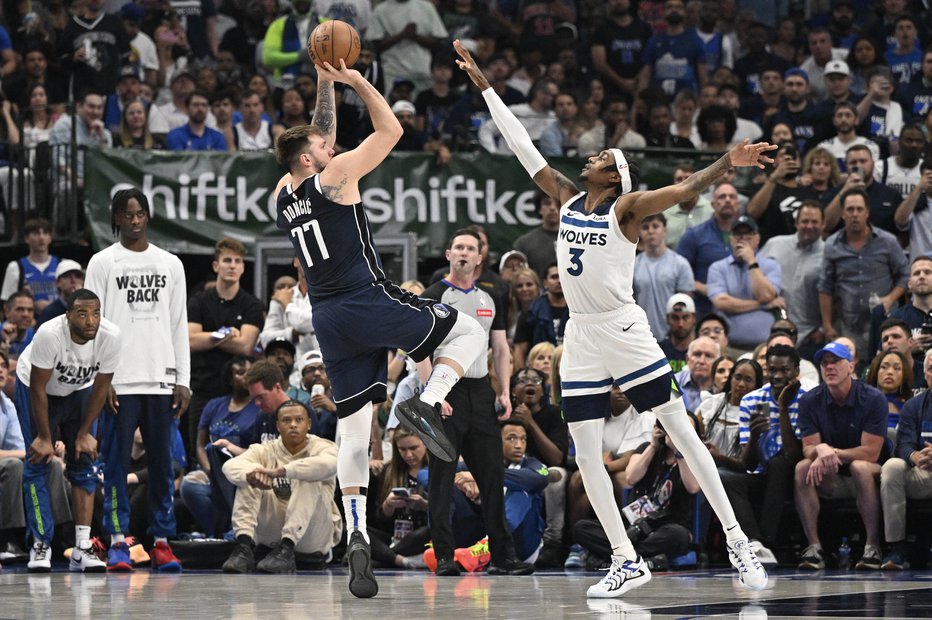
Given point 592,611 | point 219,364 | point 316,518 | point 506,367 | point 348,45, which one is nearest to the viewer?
point 592,611

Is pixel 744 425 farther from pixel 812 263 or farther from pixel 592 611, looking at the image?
pixel 592 611

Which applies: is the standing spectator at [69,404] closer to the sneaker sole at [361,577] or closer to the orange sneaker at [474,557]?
the orange sneaker at [474,557]

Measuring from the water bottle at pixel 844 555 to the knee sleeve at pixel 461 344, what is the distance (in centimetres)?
446

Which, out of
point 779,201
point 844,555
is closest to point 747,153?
point 844,555

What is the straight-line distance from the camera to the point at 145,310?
37.9 ft

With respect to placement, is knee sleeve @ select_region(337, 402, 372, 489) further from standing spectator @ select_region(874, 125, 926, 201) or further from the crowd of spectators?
standing spectator @ select_region(874, 125, 926, 201)

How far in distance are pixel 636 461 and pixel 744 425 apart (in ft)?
3.51

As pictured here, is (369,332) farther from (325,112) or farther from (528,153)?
(528,153)

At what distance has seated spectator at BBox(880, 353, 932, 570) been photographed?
11609 millimetres

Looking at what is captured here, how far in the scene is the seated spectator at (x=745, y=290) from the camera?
14.4 meters

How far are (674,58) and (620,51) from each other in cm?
82

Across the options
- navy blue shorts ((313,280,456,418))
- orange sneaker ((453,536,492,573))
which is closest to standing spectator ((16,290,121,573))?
orange sneaker ((453,536,492,573))

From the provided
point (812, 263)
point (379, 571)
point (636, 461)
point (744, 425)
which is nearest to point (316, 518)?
point (379, 571)

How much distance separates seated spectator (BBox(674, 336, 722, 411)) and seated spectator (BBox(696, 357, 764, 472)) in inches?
14.2
